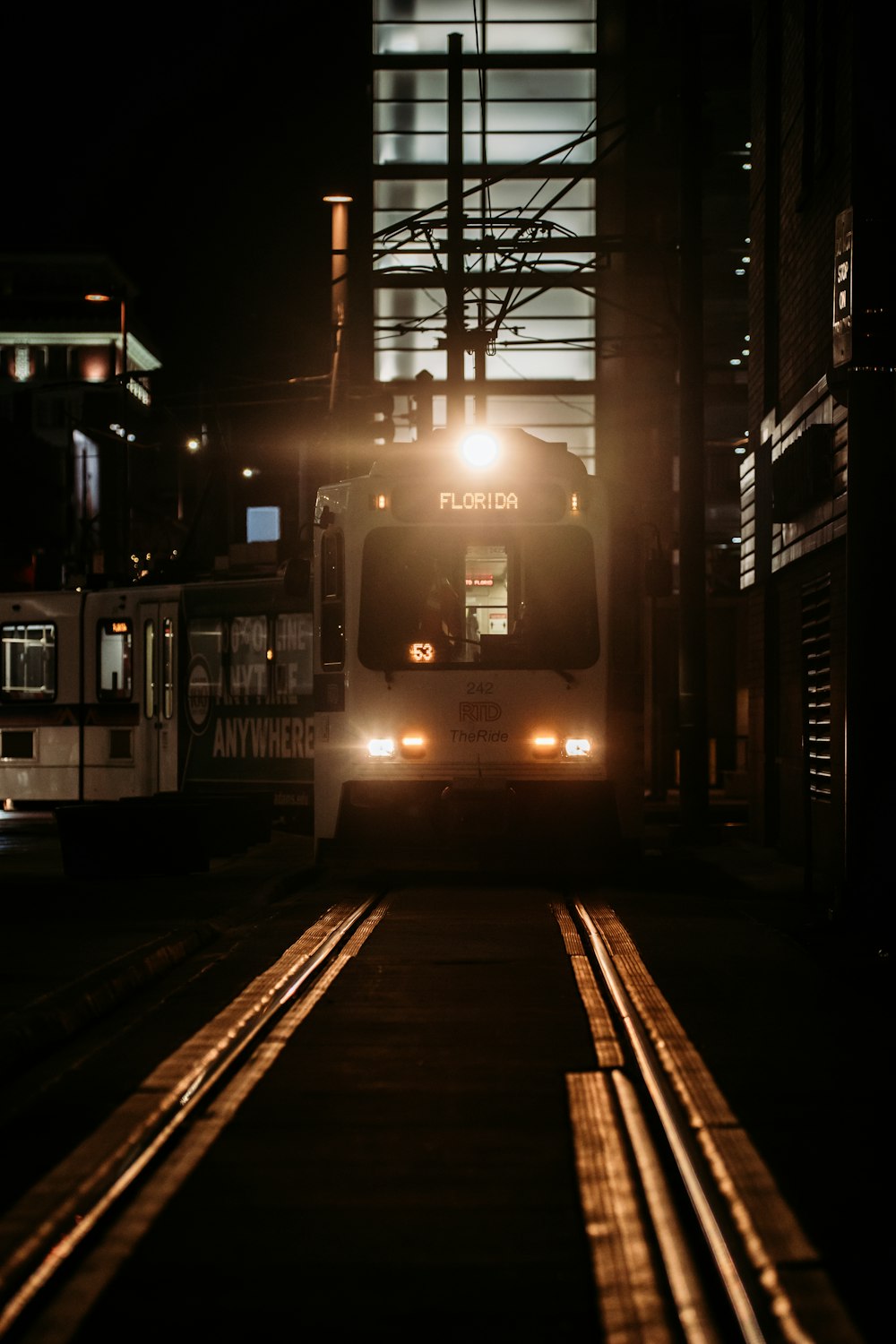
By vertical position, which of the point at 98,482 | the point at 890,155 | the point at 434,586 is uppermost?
the point at 98,482

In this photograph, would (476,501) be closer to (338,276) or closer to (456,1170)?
(456,1170)

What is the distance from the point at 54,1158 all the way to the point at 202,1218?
90cm

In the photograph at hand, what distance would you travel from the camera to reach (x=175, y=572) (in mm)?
26062

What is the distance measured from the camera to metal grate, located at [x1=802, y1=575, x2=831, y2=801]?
54.7ft

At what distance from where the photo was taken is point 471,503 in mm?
15711

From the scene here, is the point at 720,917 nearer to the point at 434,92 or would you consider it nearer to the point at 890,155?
the point at 890,155

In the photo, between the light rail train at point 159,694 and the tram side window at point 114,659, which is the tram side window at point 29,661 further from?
the tram side window at point 114,659

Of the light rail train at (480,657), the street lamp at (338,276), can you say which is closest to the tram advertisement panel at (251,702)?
the street lamp at (338,276)

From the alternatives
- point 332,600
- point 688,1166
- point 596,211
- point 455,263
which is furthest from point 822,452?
point 596,211

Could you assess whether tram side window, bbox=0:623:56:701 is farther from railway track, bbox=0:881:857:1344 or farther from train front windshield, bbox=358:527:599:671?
railway track, bbox=0:881:857:1344

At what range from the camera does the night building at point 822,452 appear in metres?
11.3

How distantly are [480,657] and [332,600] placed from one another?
146 cm

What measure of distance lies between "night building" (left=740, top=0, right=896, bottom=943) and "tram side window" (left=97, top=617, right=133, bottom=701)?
30.4ft

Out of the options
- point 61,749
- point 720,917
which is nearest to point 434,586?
point 720,917
